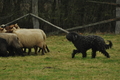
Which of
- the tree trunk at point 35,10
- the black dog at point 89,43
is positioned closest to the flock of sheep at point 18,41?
the black dog at point 89,43

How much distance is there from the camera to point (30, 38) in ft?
58.1

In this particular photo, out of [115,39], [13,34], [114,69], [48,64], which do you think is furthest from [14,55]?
[115,39]

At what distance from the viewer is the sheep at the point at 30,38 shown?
17.6m

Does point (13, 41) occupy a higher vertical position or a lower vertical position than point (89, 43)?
lower

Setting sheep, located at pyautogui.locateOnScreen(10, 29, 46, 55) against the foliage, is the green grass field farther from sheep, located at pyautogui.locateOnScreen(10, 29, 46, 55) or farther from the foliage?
the foliage

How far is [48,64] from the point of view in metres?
14.2

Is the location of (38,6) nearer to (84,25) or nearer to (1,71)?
(84,25)

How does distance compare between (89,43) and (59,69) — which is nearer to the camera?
(59,69)

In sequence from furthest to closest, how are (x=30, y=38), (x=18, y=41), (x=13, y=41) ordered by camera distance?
(x=30, y=38) → (x=18, y=41) → (x=13, y=41)

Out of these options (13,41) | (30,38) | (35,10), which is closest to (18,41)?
(13,41)

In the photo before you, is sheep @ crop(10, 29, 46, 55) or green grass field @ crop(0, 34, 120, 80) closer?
green grass field @ crop(0, 34, 120, 80)

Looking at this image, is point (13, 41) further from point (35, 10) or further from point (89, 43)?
point (35, 10)

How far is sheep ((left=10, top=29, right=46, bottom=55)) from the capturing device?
17.6 meters

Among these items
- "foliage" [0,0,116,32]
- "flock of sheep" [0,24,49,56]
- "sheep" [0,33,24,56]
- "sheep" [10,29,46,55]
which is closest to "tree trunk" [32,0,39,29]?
"foliage" [0,0,116,32]
